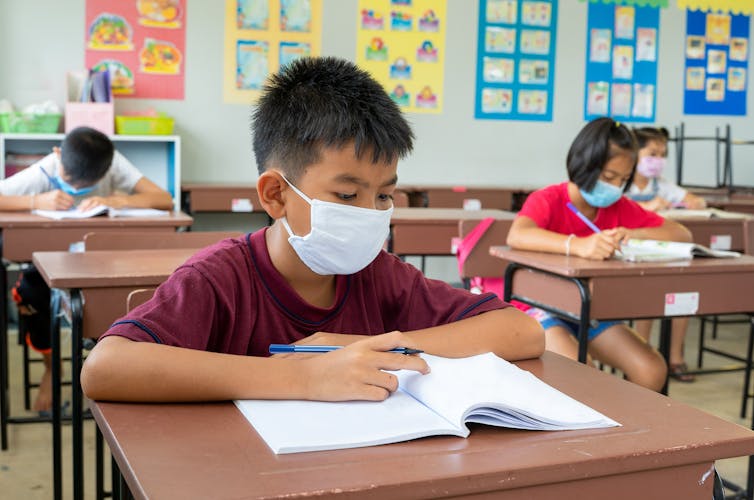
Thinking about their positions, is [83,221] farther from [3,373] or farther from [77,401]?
[77,401]

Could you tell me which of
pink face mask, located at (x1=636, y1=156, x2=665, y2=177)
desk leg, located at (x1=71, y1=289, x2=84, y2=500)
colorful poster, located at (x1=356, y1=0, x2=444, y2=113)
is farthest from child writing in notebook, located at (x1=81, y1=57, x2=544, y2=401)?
colorful poster, located at (x1=356, y1=0, x2=444, y2=113)

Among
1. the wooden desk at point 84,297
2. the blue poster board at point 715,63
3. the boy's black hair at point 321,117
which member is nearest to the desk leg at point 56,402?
the wooden desk at point 84,297

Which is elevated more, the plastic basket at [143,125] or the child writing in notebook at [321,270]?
the plastic basket at [143,125]

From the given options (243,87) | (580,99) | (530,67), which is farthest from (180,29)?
(580,99)

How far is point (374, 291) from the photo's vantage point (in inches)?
55.7

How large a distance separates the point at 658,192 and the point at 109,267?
149 inches

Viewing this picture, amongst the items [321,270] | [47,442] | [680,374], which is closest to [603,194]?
[680,374]

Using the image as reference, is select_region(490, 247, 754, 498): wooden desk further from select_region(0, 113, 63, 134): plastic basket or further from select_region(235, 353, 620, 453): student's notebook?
select_region(0, 113, 63, 134): plastic basket

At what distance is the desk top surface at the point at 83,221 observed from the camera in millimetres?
3043

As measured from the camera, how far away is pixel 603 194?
9.21 feet

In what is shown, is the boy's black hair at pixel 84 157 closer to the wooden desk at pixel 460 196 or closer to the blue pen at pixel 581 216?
the blue pen at pixel 581 216

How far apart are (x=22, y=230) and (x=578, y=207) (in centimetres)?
198

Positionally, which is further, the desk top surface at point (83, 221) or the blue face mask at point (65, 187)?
the blue face mask at point (65, 187)

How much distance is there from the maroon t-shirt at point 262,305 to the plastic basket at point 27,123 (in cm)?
389
